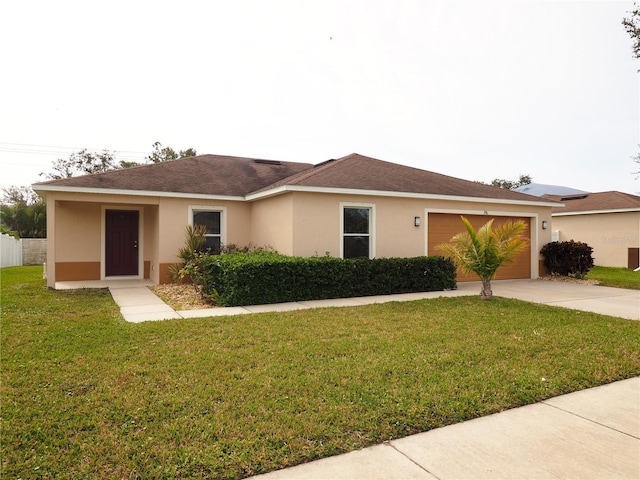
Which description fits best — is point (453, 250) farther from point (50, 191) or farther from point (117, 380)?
point (50, 191)

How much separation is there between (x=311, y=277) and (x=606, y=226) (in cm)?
1702

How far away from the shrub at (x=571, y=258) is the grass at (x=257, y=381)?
730cm

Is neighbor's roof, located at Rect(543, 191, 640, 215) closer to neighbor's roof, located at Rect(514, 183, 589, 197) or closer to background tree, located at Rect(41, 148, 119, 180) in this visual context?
neighbor's roof, located at Rect(514, 183, 589, 197)

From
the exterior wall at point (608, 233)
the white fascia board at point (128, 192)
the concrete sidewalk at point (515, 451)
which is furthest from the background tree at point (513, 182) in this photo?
the concrete sidewalk at point (515, 451)

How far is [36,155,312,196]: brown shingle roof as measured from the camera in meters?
11.5

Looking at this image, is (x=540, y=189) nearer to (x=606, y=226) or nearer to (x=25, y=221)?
(x=606, y=226)

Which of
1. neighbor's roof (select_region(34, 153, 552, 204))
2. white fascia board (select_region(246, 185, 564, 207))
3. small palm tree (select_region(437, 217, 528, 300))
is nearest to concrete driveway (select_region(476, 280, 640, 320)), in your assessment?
small palm tree (select_region(437, 217, 528, 300))

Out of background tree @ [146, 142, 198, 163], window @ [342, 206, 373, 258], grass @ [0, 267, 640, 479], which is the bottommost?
grass @ [0, 267, 640, 479]

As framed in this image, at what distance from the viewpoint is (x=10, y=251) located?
19.4 meters

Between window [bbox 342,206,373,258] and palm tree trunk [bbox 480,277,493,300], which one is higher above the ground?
window [bbox 342,206,373,258]

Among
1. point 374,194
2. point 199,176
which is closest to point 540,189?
point 374,194

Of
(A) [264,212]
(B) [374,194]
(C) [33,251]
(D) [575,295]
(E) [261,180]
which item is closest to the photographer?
(D) [575,295]

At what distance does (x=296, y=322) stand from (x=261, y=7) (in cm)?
743

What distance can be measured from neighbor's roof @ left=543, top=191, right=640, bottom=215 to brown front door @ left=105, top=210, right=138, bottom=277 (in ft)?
62.8
